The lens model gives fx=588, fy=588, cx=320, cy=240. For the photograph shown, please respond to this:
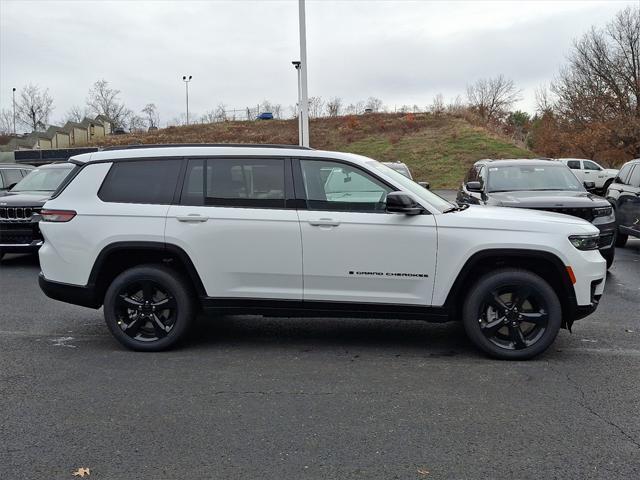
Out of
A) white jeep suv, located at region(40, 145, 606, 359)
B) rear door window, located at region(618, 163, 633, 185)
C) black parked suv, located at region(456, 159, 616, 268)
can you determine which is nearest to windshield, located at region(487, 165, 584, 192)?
black parked suv, located at region(456, 159, 616, 268)

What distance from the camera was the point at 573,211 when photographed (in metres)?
8.45

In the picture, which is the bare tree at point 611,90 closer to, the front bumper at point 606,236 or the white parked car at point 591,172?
the white parked car at point 591,172

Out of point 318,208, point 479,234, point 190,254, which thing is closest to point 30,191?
point 190,254

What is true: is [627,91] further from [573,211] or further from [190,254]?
[190,254]

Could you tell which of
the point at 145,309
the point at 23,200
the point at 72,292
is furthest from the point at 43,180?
the point at 145,309

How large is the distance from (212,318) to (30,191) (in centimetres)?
640

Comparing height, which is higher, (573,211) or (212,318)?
(573,211)

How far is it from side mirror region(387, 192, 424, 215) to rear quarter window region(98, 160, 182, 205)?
79.2 inches

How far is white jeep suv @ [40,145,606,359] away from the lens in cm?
511

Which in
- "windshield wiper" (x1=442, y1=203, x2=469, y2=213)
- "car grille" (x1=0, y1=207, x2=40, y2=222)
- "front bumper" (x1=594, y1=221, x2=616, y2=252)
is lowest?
"front bumper" (x1=594, y1=221, x2=616, y2=252)

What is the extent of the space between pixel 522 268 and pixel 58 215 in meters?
4.30

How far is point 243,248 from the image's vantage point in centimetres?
529

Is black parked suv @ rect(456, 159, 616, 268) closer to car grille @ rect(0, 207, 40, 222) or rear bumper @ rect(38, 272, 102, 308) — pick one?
rear bumper @ rect(38, 272, 102, 308)

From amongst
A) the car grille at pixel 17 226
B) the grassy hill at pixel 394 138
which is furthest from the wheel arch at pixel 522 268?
the grassy hill at pixel 394 138
